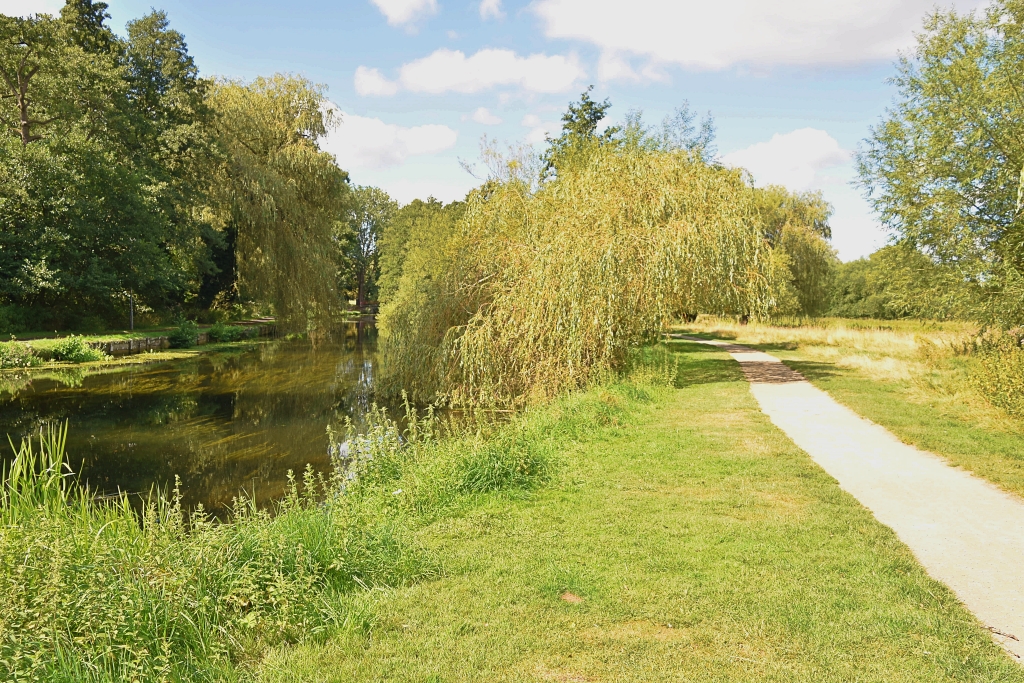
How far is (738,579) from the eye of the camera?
437cm

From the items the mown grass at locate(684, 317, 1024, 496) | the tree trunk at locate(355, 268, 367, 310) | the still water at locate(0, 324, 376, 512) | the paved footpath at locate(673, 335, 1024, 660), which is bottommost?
the still water at locate(0, 324, 376, 512)

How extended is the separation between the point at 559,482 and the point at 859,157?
63.1 feet

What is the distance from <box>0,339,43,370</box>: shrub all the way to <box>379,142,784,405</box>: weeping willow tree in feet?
40.7

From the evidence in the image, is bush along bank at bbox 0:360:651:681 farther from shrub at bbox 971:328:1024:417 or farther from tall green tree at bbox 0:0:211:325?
tall green tree at bbox 0:0:211:325

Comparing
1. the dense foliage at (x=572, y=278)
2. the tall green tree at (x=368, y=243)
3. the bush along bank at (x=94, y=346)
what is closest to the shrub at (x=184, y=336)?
the bush along bank at (x=94, y=346)

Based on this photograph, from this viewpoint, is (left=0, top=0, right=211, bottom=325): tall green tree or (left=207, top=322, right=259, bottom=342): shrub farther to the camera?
(left=207, top=322, right=259, bottom=342): shrub

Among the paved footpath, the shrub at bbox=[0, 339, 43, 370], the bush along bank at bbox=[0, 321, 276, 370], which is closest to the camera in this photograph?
the paved footpath

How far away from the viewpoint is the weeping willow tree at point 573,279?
12695mm

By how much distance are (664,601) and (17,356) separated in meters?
22.6

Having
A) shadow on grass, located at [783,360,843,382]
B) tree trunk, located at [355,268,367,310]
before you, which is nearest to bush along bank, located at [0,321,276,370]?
shadow on grass, located at [783,360,843,382]

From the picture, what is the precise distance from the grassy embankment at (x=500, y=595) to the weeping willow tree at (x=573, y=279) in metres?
6.54

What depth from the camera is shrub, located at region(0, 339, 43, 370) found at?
19297 mm

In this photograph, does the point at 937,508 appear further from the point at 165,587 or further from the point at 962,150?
the point at 962,150

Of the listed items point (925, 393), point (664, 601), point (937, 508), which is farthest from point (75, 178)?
point (937, 508)
